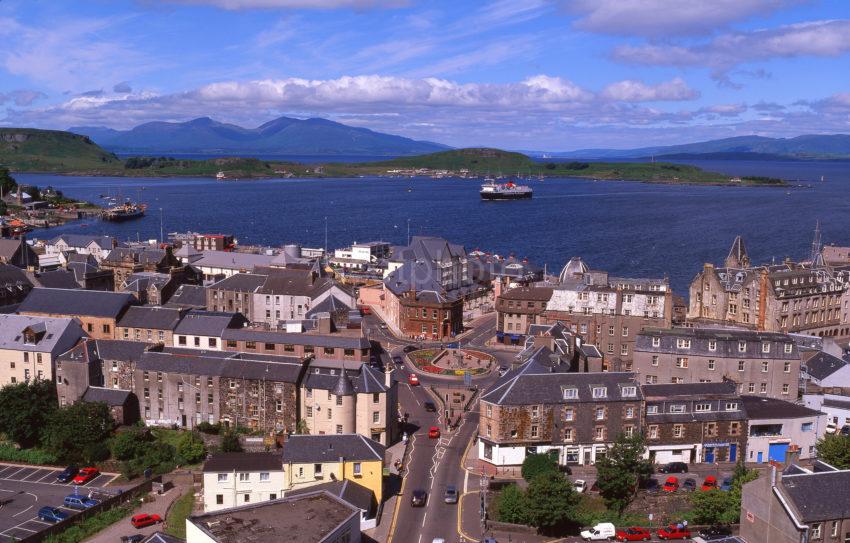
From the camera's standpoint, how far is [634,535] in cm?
4019

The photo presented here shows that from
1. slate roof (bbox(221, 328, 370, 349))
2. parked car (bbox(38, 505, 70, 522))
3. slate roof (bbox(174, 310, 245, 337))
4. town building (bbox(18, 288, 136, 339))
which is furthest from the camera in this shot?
town building (bbox(18, 288, 136, 339))

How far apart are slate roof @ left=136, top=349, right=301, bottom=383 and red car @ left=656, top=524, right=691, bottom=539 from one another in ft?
80.3

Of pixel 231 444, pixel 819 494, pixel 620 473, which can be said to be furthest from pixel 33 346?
pixel 819 494

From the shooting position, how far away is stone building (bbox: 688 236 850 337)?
7575 centimetres

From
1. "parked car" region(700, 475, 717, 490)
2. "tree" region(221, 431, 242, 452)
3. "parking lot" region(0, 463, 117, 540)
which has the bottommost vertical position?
"parking lot" region(0, 463, 117, 540)

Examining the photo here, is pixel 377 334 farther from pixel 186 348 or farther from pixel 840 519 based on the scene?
pixel 840 519

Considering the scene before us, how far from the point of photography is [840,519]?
3478 cm

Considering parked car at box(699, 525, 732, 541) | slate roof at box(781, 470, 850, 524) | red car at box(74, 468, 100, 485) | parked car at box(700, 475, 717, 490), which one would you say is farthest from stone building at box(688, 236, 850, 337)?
red car at box(74, 468, 100, 485)

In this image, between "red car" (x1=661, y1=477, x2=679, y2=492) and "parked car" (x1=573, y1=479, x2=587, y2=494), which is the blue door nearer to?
"red car" (x1=661, y1=477, x2=679, y2=492)

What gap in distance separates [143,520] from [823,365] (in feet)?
164

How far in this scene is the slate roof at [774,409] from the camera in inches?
1999

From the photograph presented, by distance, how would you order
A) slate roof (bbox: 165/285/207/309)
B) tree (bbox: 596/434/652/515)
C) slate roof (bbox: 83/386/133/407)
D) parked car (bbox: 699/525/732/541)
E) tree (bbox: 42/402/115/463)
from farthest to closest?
1. slate roof (bbox: 165/285/207/309)
2. slate roof (bbox: 83/386/133/407)
3. tree (bbox: 42/402/115/463)
4. tree (bbox: 596/434/652/515)
5. parked car (bbox: 699/525/732/541)

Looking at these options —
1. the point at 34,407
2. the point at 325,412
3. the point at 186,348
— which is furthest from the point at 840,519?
the point at 34,407

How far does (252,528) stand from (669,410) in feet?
91.4
